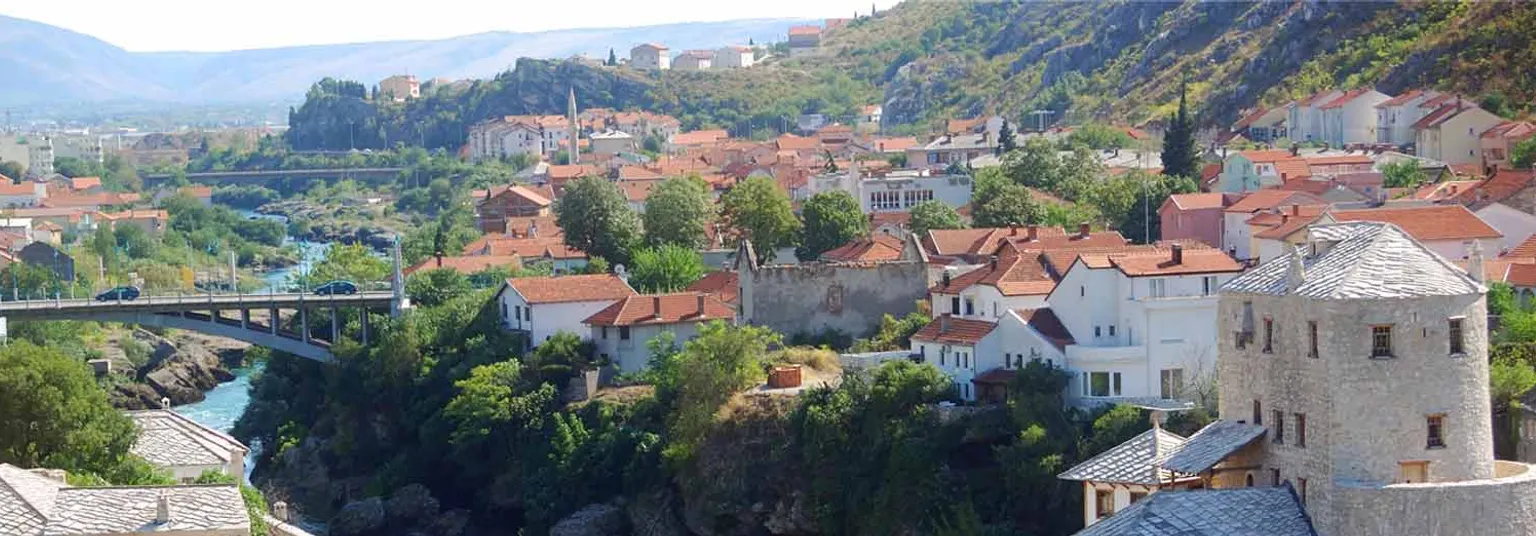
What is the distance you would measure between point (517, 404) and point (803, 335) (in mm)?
7784

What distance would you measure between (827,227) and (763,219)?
219 cm

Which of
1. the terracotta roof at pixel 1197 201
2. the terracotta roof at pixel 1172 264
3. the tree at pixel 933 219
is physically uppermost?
the terracotta roof at pixel 1197 201

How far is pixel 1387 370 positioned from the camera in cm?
2223

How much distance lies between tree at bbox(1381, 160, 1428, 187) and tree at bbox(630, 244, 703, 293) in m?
23.5

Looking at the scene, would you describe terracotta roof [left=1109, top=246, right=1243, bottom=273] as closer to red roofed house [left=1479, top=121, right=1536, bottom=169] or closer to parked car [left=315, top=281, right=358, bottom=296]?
red roofed house [left=1479, top=121, right=1536, bottom=169]

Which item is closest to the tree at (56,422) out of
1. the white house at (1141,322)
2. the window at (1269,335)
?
the white house at (1141,322)

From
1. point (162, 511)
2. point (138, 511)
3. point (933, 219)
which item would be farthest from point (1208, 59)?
point (162, 511)

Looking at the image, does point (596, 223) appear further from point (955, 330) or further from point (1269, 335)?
point (1269, 335)

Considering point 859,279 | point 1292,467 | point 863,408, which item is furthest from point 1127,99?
point 1292,467

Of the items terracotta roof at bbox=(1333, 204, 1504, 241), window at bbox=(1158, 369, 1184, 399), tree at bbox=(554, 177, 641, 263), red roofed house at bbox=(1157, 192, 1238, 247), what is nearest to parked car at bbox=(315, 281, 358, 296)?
tree at bbox=(554, 177, 641, 263)

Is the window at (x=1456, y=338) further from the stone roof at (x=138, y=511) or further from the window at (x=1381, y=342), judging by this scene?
the stone roof at (x=138, y=511)

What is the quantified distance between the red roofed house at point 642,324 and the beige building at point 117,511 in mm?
33911

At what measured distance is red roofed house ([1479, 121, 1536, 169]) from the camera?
84625 millimetres

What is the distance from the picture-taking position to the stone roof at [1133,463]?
25.0m
